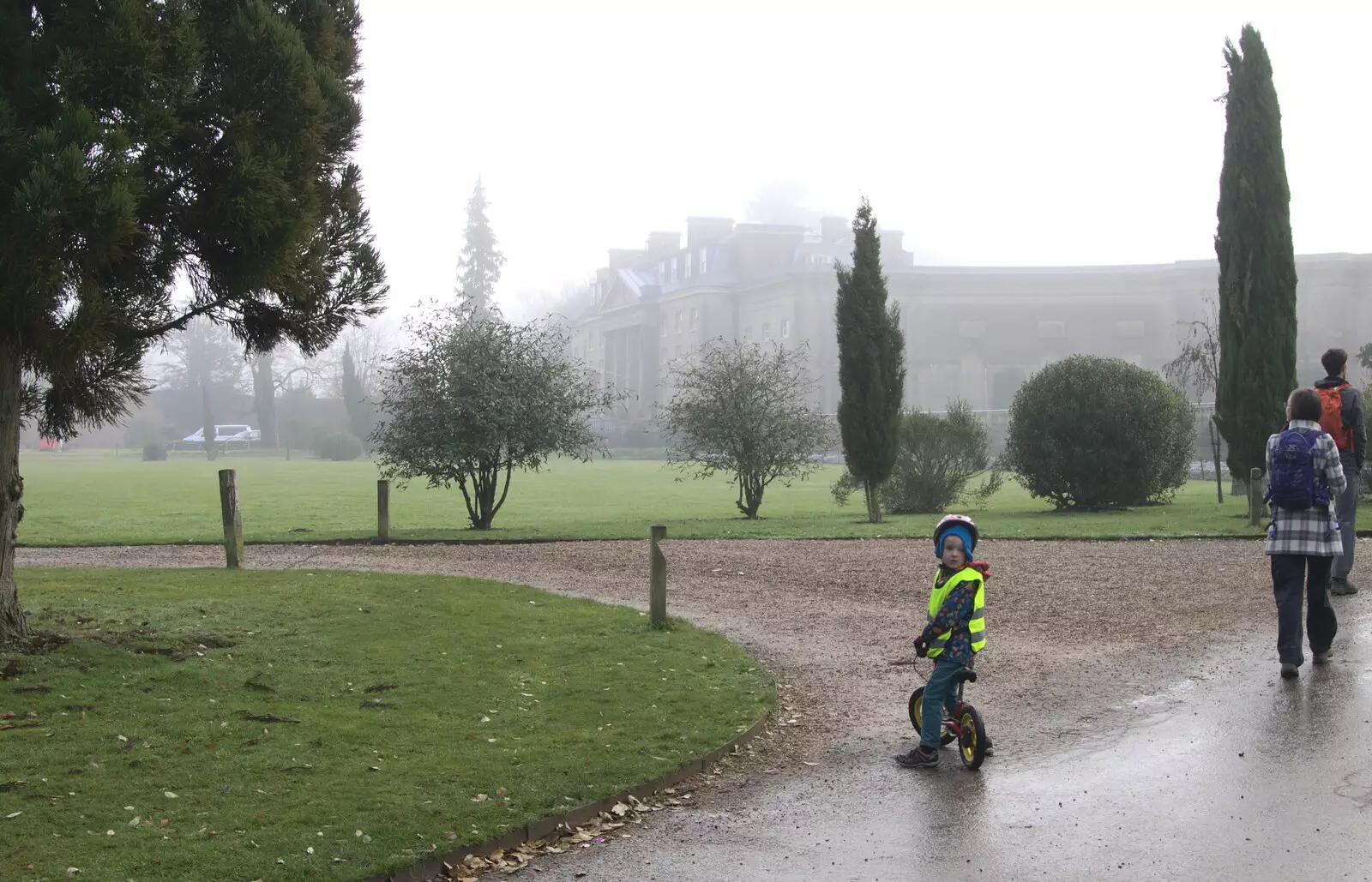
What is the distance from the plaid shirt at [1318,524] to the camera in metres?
7.86

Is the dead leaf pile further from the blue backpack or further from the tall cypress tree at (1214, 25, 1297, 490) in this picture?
the tall cypress tree at (1214, 25, 1297, 490)

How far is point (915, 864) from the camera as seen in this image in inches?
189

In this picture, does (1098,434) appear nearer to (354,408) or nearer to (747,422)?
(747,422)

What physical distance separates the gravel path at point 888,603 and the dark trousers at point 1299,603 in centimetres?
80

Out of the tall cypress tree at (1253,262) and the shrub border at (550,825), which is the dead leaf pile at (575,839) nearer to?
the shrub border at (550,825)

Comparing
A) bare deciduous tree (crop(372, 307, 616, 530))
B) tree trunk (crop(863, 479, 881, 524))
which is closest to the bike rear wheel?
bare deciduous tree (crop(372, 307, 616, 530))

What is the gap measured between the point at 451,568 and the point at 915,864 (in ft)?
38.6

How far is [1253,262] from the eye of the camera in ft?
76.9

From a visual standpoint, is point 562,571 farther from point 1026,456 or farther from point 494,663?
point 1026,456

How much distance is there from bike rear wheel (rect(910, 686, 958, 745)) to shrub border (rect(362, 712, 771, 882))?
3.16ft

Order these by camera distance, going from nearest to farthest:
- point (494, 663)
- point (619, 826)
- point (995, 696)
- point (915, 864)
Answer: point (915, 864) < point (619, 826) < point (995, 696) < point (494, 663)

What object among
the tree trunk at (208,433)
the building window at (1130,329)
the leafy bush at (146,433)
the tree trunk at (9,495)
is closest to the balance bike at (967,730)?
the tree trunk at (9,495)

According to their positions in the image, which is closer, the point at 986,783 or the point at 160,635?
the point at 986,783

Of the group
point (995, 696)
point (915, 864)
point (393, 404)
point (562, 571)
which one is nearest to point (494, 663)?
point (995, 696)
